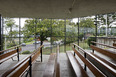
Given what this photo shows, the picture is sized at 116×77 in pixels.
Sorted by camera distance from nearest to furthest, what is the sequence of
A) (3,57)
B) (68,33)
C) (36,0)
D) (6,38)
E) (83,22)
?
(36,0) < (3,57) < (6,38) < (68,33) < (83,22)

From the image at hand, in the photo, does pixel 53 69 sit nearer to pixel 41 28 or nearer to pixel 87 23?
pixel 41 28

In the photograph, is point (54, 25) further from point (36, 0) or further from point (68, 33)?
point (36, 0)

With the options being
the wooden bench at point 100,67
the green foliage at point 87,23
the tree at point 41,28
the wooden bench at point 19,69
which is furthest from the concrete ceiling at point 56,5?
the tree at point 41,28

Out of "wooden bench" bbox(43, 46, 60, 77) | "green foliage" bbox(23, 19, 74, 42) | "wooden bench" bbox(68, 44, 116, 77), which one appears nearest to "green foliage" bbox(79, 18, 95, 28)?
"green foliage" bbox(23, 19, 74, 42)

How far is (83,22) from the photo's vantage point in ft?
26.0

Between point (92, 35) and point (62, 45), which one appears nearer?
point (92, 35)

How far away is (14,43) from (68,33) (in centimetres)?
470

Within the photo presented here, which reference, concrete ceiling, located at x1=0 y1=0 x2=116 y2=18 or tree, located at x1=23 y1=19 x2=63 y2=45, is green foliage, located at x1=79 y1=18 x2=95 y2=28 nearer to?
tree, located at x1=23 y1=19 x2=63 y2=45

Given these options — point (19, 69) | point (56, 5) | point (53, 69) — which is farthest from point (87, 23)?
point (19, 69)

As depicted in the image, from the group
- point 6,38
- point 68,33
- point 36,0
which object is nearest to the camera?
point 36,0

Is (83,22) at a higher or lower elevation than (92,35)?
higher

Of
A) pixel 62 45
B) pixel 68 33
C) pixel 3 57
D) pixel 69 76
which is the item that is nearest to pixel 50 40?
pixel 62 45

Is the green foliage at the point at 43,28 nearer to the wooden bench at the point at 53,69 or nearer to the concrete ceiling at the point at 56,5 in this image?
the concrete ceiling at the point at 56,5

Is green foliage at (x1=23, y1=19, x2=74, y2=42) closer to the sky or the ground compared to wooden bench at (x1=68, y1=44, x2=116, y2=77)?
closer to the sky
